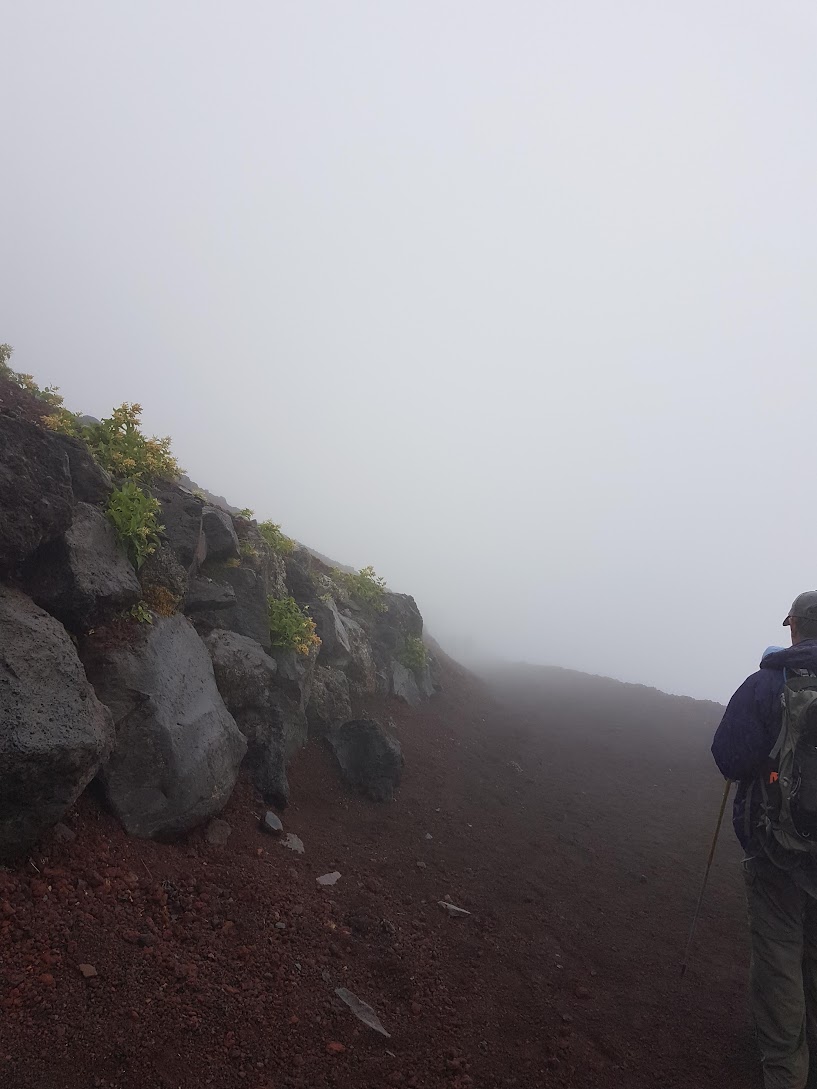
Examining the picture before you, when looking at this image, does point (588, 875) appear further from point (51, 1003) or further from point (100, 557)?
point (100, 557)

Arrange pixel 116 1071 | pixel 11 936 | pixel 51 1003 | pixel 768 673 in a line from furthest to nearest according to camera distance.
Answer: pixel 768 673, pixel 11 936, pixel 51 1003, pixel 116 1071

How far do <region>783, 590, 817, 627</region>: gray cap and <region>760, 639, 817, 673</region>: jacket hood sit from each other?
9.7 inches

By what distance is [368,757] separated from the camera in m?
9.62

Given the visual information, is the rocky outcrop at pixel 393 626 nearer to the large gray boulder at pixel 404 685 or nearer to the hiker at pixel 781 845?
the large gray boulder at pixel 404 685

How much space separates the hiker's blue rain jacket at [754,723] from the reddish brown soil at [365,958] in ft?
7.61

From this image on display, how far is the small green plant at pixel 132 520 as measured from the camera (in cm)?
709

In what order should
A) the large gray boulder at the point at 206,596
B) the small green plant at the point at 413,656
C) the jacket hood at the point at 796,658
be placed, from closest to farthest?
the jacket hood at the point at 796,658, the large gray boulder at the point at 206,596, the small green plant at the point at 413,656

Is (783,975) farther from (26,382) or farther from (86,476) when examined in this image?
(26,382)

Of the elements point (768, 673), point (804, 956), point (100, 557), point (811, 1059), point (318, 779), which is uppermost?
point (768, 673)

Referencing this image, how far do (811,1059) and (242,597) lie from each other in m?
8.44

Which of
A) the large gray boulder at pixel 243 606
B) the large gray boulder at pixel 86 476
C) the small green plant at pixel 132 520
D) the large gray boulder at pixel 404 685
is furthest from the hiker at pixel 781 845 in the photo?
the large gray boulder at pixel 404 685

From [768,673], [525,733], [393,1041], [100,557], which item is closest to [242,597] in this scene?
[100,557]

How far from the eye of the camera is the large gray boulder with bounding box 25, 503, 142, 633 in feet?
19.4

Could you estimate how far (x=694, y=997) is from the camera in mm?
5699
